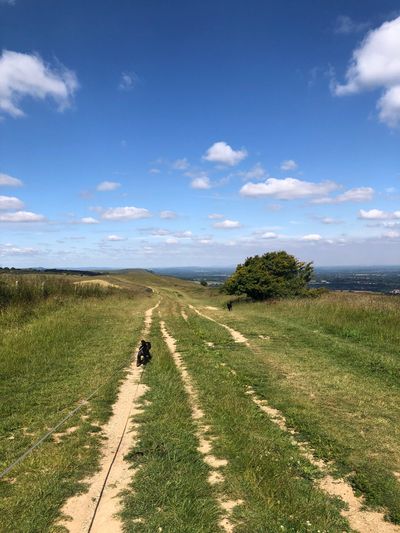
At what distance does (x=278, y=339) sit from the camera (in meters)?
18.5

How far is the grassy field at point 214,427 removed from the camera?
498cm

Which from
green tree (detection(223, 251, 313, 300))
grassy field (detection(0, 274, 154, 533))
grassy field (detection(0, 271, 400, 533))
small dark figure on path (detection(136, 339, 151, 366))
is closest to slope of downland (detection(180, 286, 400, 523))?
grassy field (detection(0, 271, 400, 533))

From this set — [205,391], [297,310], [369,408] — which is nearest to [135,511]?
[205,391]

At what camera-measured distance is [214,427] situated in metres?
7.66

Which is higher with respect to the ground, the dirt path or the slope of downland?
the dirt path

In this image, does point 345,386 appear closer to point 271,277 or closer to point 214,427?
point 214,427

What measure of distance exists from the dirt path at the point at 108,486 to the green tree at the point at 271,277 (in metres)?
34.2

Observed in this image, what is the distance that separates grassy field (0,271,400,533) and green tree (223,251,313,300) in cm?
2397

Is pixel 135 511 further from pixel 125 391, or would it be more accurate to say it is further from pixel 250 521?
pixel 125 391

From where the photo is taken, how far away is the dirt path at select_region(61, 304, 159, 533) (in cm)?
470

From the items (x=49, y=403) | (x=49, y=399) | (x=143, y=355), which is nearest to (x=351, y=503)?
(x=49, y=403)

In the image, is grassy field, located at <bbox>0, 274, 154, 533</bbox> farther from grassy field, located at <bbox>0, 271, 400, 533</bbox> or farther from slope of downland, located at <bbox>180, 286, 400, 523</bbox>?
slope of downland, located at <bbox>180, 286, 400, 523</bbox>

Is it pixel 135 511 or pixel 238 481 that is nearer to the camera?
pixel 135 511

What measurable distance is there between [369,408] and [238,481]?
4.85 metres
